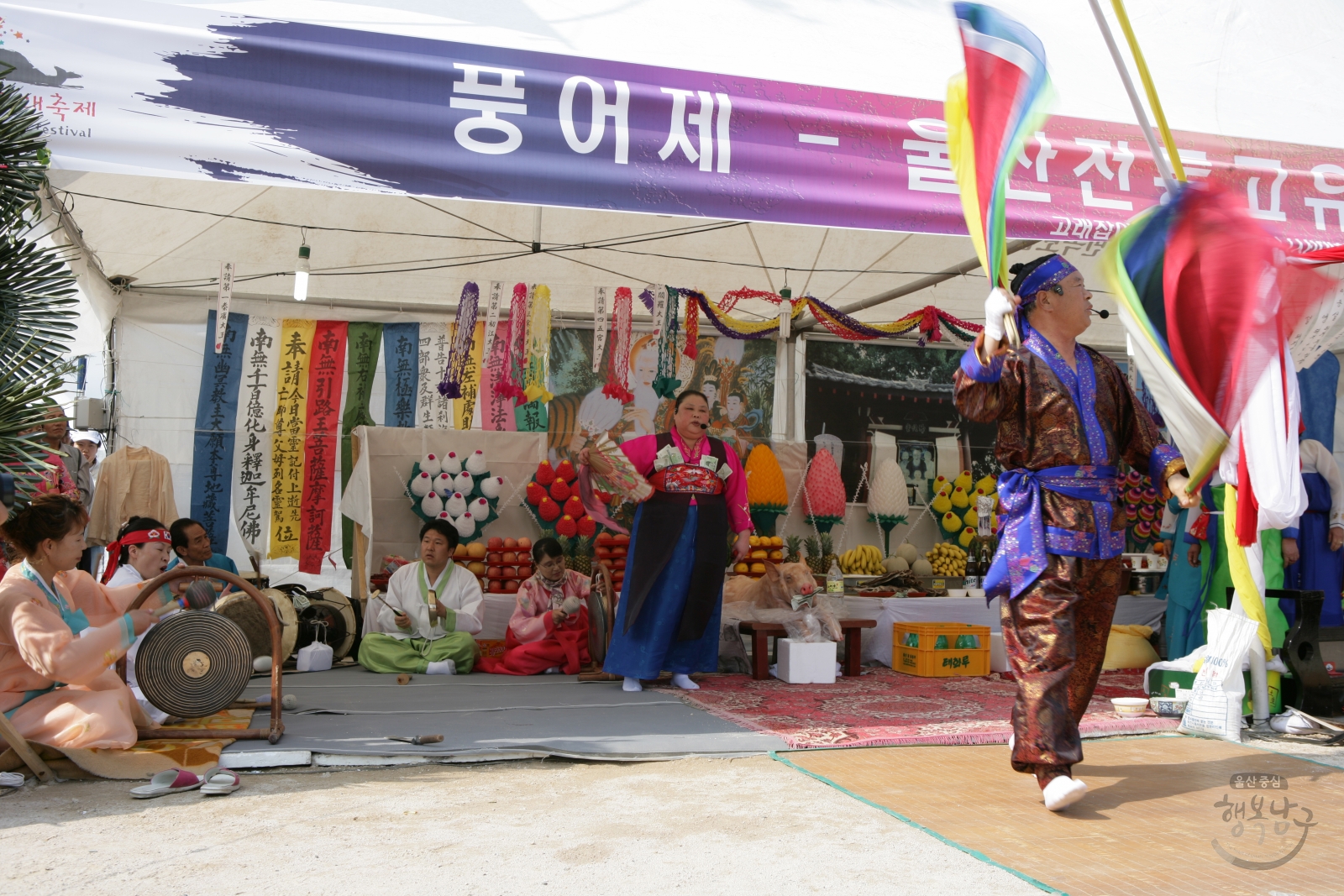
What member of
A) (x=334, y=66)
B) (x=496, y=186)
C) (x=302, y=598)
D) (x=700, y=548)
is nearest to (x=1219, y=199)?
(x=496, y=186)

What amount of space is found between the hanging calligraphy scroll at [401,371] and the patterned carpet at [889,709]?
11.1 feet

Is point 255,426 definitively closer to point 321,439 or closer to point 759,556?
point 321,439

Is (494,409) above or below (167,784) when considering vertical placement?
above

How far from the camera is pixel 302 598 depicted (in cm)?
645

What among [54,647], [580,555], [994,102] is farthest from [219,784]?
[580,555]

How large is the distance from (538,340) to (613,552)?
1.61m

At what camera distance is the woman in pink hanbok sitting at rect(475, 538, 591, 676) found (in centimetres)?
598

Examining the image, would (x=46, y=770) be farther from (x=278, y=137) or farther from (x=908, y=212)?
(x=908, y=212)

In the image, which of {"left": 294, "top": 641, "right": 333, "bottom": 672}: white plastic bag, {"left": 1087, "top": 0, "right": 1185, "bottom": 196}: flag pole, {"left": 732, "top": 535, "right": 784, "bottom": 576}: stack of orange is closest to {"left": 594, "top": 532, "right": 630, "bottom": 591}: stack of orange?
{"left": 732, "top": 535, "right": 784, "bottom": 576}: stack of orange

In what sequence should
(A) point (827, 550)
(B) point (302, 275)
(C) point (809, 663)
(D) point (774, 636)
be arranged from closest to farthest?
(C) point (809, 663) < (D) point (774, 636) < (B) point (302, 275) < (A) point (827, 550)

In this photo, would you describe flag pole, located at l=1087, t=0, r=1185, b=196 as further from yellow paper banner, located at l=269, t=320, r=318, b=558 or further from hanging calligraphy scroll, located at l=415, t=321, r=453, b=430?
yellow paper banner, located at l=269, t=320, r=318, b=558

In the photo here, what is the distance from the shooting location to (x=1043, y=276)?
3.20 m

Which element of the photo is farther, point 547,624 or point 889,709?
point 547,624

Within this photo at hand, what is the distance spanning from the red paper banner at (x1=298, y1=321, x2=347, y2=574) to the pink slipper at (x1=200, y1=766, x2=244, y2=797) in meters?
4.79
